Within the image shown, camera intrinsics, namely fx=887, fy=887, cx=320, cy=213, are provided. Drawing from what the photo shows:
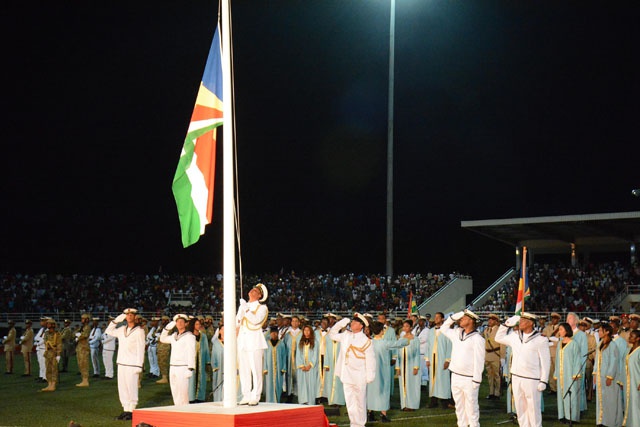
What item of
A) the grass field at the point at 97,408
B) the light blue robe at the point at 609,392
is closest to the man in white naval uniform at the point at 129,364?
the grass field at the point at 97,408

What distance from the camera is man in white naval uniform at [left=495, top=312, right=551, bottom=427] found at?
12.4 m

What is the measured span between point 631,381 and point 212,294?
3016 cm

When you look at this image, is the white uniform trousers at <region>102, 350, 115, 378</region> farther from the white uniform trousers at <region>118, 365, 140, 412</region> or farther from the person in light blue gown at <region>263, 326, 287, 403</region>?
the white uniform trousers at <region>118, 365, 140, 412</region>

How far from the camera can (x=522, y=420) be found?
12539 mm

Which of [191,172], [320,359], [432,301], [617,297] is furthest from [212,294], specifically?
[191,172]

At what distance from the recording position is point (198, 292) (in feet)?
142

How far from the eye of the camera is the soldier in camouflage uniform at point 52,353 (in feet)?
69.4

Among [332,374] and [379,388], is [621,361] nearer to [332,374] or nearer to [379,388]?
[379,388]

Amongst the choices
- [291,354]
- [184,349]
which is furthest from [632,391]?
[184,349]

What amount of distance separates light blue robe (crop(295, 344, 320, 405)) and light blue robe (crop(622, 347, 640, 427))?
598 cm

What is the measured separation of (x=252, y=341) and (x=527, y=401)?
3.98m

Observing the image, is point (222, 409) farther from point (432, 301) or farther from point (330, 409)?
point (432, 301)

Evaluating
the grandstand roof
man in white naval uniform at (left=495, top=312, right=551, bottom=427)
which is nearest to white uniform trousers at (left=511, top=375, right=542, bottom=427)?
man in white naval uniform at (left=495, top=312, right=551, bottom=427)

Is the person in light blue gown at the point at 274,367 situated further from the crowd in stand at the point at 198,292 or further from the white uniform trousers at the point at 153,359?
the crowd in stand at the point at 198,292
